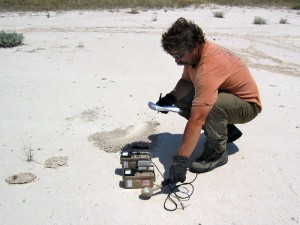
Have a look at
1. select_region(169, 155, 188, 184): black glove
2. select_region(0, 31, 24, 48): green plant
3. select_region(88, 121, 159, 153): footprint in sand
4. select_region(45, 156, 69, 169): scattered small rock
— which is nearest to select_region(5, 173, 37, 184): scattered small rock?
select_region(45, 156, 69, 169): scattered small rock

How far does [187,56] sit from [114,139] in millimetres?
1326

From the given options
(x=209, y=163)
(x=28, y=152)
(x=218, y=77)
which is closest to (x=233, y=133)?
(x=209, y=163)

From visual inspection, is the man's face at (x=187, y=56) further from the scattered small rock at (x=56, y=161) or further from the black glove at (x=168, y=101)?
the scattered small rock at (x=56, y=161)

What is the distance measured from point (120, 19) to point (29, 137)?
8.88 m

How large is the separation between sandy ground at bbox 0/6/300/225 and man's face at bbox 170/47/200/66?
0.99m

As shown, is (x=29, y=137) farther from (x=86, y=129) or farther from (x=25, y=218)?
(x=25, y=218)

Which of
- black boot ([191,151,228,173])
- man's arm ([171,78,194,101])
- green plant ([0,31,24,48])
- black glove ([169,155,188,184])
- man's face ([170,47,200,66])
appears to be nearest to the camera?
black glove ([169,155,188,184])

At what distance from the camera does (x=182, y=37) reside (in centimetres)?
272

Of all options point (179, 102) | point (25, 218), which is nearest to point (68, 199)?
point (25, 218)

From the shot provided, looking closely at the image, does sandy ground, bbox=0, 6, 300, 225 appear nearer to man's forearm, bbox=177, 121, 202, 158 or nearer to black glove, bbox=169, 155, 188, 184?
black glove, bbox=169, 155, 188, 184

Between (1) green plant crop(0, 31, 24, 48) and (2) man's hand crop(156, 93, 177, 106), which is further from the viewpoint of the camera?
(1) green plant crop(0, 31, 24, 48)

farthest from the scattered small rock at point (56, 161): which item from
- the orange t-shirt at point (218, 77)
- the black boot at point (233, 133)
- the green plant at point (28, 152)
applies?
the black boot at point (233, 133)

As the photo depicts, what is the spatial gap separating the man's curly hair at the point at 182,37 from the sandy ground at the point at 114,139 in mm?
1124

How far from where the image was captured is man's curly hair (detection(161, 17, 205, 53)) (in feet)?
8.94
